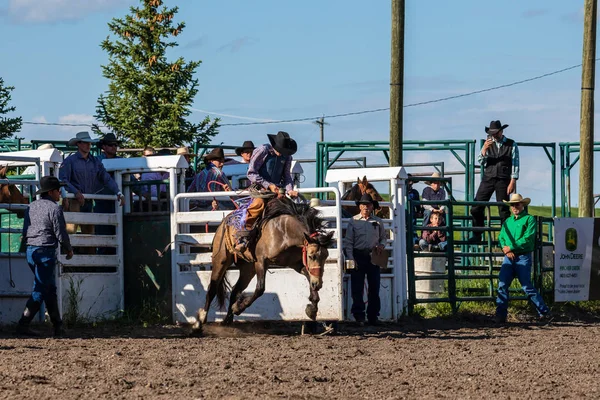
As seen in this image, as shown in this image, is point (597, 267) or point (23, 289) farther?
point (597, 267)

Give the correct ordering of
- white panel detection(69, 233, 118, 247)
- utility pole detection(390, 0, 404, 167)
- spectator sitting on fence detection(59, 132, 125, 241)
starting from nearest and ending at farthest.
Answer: spectator sitting on fence detection(59, 132, 125, 241), white panel detection(69, 233, 118, 247), utility pole detection(390, 0, 404, 167)

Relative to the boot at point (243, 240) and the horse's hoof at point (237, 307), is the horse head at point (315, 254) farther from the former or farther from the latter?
the horse's hoof at point (237, 307)

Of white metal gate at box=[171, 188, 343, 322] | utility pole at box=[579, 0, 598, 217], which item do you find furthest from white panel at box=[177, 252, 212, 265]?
utility pole at box=[579, 0, 598, 217]

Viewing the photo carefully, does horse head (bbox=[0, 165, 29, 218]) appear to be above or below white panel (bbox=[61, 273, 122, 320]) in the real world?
above

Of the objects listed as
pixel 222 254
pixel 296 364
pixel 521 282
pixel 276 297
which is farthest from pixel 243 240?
pixel 521 282

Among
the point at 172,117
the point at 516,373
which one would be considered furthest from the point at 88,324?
the point at 172,117

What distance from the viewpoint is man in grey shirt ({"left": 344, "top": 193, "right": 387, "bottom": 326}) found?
13.5 metres

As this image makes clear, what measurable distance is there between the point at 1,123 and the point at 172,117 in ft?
19.3

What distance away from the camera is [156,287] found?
14.0 m

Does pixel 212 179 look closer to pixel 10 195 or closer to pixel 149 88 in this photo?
pixel 10 195

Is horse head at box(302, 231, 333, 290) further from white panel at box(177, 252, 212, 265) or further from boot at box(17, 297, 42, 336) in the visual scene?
boot at box(17, 297, 42, 336)

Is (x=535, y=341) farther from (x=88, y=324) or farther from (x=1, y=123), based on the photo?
(x=1, y=123)

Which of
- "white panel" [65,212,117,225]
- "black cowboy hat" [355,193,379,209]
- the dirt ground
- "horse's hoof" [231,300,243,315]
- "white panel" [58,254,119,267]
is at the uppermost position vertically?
"black cowboy hat" [355,193,379,209]

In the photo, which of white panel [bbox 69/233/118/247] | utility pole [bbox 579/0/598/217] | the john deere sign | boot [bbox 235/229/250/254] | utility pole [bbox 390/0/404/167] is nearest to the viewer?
boot [bbox 235/229/250/254]
